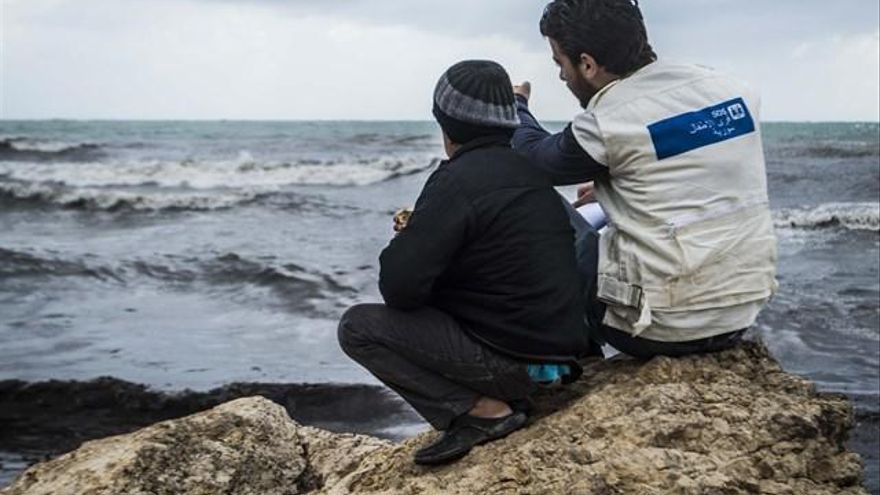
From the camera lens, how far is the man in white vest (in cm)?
357

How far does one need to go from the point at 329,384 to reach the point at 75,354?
8.35 ft

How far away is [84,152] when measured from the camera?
41.2 meters

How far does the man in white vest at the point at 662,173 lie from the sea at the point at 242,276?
3.96 metres

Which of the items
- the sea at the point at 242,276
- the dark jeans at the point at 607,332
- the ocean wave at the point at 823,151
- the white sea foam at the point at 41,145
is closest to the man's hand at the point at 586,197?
the dark jeans at the point at 607,332

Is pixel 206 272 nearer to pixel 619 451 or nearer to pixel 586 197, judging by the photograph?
pixel 586 197

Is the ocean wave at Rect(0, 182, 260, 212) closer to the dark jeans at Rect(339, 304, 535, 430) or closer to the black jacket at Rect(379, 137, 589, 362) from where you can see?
the dark jeans at Rect(339, 304, 535, 430)

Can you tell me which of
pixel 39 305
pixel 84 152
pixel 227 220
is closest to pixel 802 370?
pixel 39 305

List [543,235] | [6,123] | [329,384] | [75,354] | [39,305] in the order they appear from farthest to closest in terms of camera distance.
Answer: [6,123], [39,305], [75,354], [329,384], [543,235]

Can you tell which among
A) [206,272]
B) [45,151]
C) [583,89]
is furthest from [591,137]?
[45,151]

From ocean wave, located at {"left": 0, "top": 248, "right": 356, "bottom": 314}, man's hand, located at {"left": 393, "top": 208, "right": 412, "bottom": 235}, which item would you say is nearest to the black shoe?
man's hand, located at {"left": 393, "top": 208, "right": 412, "bottom": 235}

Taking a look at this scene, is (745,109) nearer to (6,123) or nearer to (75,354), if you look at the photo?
(75,354)

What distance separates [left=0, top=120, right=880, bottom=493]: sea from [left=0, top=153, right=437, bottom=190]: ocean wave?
14 cm

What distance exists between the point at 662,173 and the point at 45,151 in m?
39.8

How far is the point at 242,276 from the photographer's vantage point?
14.9 metres
